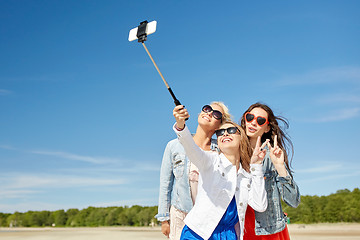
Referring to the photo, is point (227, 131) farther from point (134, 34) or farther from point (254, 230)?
point (134, 34)

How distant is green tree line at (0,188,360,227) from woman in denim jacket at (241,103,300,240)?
22720 millimetres

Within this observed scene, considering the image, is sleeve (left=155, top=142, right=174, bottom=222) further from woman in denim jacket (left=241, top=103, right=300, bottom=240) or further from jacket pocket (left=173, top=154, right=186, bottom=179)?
woman in denim jacket (left=241, top=103, right=300, bottom=240)

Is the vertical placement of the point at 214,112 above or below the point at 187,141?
above

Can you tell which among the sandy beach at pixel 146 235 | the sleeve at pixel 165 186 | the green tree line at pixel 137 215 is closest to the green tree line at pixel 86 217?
the green tree line at pixel 137 215

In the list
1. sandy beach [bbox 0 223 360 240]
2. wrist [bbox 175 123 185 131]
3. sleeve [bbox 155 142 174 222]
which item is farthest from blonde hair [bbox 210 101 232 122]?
sandy beach [bbox 0 223 360 240]

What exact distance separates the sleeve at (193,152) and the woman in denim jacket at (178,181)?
3.86 feet

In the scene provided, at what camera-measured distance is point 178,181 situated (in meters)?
5.61

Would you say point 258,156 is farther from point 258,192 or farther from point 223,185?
point 223,185

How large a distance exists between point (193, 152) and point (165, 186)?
6.44 feet

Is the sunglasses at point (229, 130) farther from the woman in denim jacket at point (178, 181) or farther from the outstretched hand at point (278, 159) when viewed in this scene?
the woman in denim jacket at point (178, 181)

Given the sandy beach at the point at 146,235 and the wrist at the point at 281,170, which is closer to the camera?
the wrist at the point at 281,170

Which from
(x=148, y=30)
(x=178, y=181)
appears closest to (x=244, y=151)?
(x=178, y=181)

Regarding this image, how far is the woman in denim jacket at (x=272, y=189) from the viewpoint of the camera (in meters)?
4.47

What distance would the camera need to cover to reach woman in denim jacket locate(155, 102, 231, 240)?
548cm
